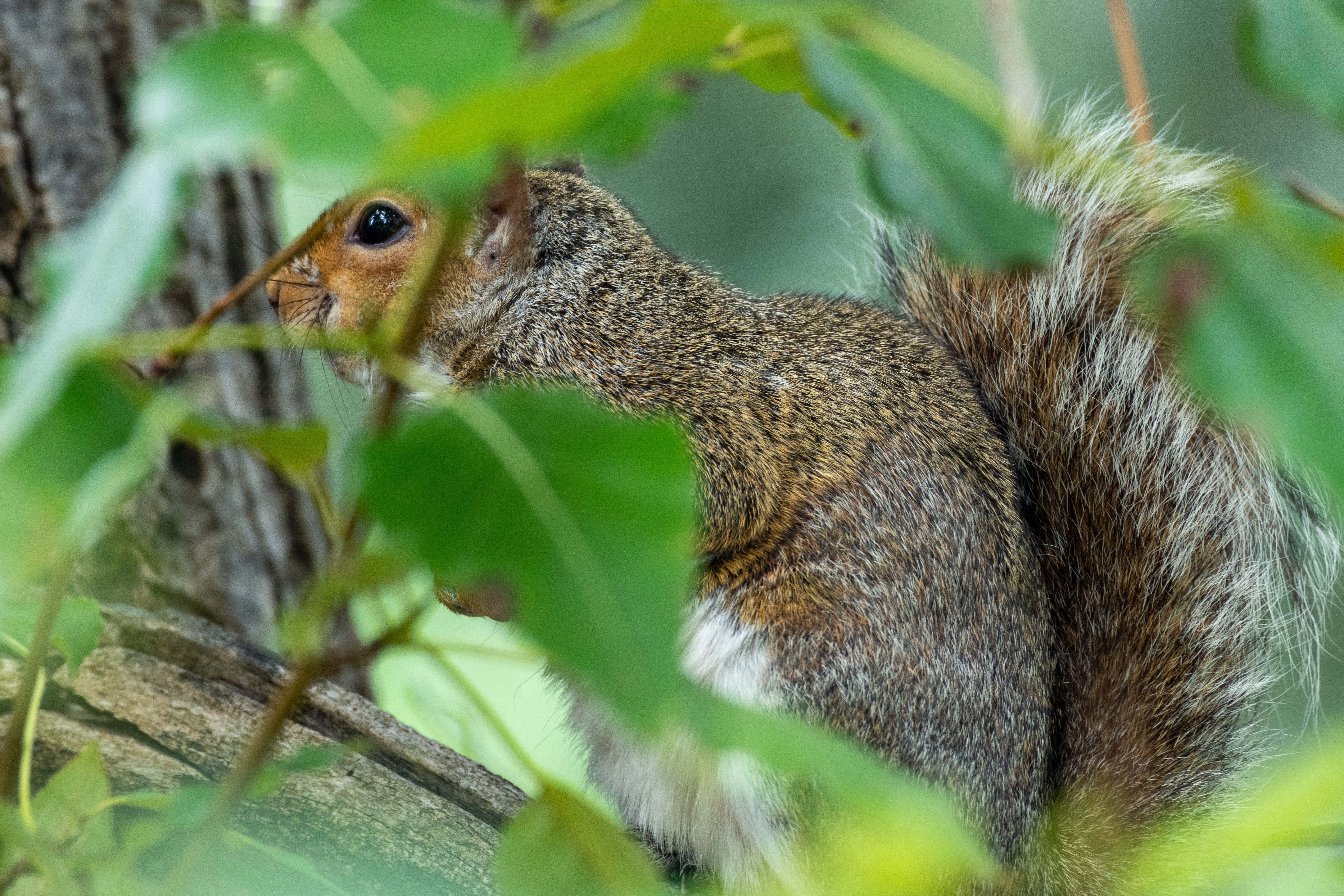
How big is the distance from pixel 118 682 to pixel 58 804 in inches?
16.3

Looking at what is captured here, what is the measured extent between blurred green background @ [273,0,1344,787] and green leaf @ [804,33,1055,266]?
1.59 m

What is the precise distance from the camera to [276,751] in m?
1.00

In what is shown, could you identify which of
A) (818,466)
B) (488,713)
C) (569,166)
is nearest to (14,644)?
(488,713)

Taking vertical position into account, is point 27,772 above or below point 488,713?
below

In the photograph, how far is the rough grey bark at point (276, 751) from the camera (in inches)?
36.4

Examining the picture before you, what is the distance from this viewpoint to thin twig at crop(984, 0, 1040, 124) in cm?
67

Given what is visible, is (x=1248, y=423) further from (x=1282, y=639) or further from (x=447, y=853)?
(x=1282, y=639)

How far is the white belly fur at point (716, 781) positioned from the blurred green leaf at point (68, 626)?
1.30 feet

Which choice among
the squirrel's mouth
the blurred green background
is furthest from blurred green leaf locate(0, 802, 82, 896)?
the blurred green background

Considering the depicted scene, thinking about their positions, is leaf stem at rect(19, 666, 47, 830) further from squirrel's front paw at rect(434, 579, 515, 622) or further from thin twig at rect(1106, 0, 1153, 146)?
thin twig at rect(1106, 0, 1153, 146)

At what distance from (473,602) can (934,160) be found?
91 centimetres

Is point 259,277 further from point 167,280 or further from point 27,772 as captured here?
point 167,280

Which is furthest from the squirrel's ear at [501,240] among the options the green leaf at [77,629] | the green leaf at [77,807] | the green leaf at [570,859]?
the green leaf at [570,859]

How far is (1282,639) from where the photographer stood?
3.98ft
